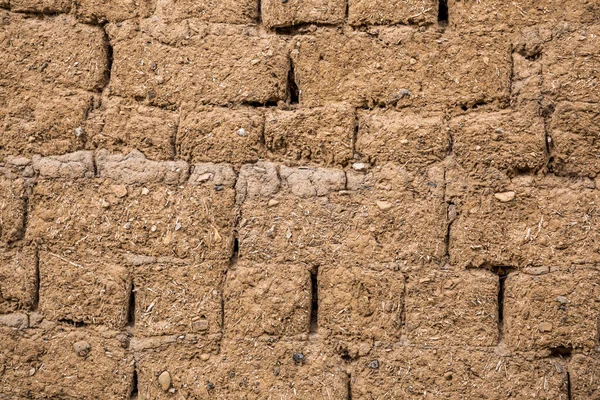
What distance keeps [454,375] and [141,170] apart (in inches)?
53.3

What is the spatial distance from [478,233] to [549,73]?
0.61 metres

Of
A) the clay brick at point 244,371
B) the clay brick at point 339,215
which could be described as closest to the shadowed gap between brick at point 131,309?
the clay brick at point 244,371

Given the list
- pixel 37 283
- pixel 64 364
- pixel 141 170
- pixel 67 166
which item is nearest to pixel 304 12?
pixel 141 170

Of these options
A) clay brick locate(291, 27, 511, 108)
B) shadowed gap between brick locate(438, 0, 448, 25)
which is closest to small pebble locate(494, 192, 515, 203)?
clay brick locate(291, 27, 511, 108)

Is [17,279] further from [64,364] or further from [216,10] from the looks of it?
[216,10]

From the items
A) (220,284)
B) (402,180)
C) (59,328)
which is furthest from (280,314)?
(59,328)

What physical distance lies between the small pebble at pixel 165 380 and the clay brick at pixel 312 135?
88cm

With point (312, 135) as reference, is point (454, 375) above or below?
below

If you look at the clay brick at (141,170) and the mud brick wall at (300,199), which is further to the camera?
the clay brick at (141,170)

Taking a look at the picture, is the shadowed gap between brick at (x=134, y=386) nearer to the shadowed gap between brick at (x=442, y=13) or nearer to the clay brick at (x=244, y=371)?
the clay brick at (x=244, y=371)

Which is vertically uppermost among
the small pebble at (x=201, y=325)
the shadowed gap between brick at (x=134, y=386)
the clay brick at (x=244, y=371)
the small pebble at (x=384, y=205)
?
the small pebble at (x=384, y=205)

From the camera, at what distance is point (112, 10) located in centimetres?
215

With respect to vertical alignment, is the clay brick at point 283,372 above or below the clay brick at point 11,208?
below

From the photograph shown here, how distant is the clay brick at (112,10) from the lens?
214 centimetres
